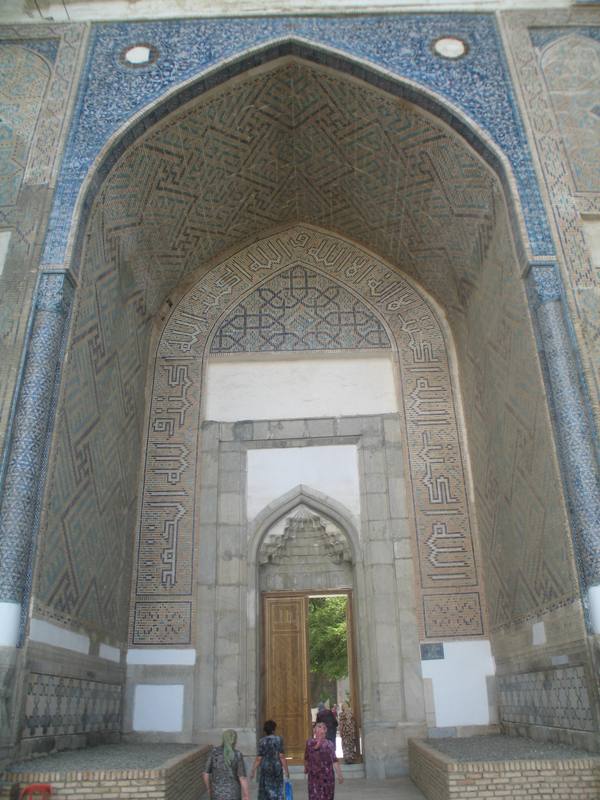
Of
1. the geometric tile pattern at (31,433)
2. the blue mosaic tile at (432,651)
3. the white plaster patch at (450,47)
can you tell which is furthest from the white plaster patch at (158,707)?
the white plaster patch at (450,47)

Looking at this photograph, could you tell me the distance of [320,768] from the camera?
10.9 ft

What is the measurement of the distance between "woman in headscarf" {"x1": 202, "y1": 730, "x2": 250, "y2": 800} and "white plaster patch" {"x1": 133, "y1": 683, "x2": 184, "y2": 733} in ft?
7.15

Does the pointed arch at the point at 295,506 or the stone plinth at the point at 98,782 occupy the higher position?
the pointed arch at the point at 295,506

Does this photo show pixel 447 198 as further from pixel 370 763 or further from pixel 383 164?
pixel 370 763

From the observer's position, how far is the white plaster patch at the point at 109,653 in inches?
188

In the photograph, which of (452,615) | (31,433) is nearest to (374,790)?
(452,615)

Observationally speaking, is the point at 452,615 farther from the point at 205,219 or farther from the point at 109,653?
the point at 205,219

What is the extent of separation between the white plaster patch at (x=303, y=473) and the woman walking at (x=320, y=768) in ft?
8.09

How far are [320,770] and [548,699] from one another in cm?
161

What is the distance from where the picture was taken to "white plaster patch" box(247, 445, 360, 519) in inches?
228

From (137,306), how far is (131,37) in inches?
83.6

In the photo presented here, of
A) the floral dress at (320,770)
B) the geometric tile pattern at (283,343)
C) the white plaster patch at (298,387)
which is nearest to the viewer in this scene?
the floral dress at (320,770)

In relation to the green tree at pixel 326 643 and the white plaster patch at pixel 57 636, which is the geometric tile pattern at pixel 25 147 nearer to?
the white plaster patch at pixel 57 636

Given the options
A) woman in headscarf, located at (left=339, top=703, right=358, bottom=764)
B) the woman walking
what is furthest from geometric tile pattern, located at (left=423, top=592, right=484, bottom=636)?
the woman walking
